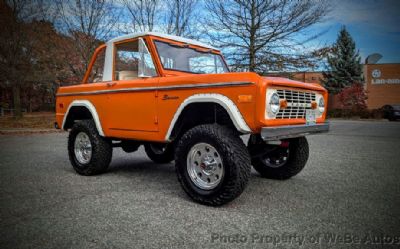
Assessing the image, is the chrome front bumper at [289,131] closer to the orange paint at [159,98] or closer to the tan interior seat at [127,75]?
the orange paint at [159,98]

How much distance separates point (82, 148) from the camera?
16.3ft

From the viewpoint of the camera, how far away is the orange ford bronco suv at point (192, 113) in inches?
120

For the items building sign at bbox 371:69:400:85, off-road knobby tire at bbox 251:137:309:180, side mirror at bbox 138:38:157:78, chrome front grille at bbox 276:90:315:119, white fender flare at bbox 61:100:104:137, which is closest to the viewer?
chrome front grille at bbox 276:90:315:119

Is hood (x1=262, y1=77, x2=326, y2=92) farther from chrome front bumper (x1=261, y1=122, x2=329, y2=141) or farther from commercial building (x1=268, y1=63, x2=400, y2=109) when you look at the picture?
commercial building (x1=268, y1=63, x2=400, y2=109)

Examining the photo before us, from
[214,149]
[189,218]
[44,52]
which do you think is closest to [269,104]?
[214,149]

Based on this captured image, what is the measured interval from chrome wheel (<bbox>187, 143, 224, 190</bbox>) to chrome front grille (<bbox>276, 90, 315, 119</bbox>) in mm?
828

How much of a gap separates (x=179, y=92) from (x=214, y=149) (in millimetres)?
A: 798

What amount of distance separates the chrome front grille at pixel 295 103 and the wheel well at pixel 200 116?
0.61 meters

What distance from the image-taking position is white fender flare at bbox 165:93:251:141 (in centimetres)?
301

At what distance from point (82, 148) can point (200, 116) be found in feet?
7.58

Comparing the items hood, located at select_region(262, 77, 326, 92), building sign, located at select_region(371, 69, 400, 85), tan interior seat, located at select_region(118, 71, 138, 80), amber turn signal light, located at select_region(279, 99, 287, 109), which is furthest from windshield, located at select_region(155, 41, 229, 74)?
building sign, located at select_region(371, 69, 400, 85)

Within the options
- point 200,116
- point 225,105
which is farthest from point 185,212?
point 200,116

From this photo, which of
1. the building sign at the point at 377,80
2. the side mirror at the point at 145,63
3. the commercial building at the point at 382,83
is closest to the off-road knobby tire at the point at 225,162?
the side mirror at the point at 145,63

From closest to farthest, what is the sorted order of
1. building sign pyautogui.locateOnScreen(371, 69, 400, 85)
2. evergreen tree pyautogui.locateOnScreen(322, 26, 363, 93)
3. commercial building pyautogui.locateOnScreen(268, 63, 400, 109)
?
evergreen tree pyautogui.locateOnScreen(322, 26, 363, 93)
commercial building pyautogui.locateOnScreen(268, 63, 400, 109)
building sign pyautogui.locateOnScreen(371, 69, 400, 85)
